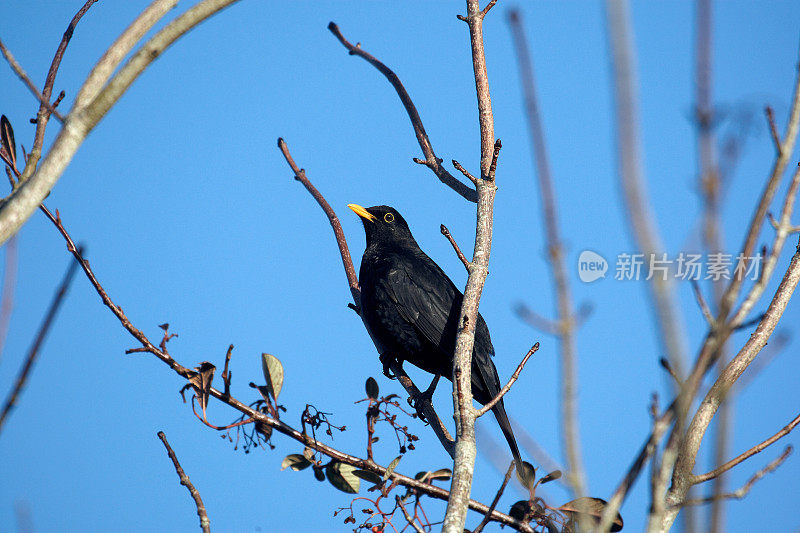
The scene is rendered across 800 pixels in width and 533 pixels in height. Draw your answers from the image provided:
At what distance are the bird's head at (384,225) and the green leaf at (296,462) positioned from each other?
3440 mm

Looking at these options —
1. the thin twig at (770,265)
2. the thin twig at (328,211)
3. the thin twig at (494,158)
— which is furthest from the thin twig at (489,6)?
the thin twig at (770,265)

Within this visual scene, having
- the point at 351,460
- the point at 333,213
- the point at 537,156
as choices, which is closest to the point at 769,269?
the point at 537,156

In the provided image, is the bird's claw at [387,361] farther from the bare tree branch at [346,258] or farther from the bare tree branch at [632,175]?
the bare tree branch at [632,175]

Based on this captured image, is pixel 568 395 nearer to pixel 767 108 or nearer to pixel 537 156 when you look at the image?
pixel 537 156

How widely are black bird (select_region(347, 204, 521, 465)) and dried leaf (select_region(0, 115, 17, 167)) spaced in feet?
11.1

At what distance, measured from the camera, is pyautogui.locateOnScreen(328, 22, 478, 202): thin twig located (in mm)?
4746

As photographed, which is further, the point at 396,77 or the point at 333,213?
the point at 333,213

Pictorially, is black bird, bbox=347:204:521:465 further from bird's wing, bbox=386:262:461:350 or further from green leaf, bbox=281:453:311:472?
green leaf, bbox=281:453:311:472

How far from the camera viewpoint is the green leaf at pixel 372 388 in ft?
13.7

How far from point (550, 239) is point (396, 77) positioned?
407 cm

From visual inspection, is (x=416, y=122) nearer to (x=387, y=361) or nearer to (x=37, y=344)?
(x=387, y=361)

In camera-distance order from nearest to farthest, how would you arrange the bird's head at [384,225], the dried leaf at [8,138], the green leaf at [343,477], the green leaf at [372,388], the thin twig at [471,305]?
the dried leaf at [8,138] < the thin twig at [471,305] < the green leaf at [343,477] < the green leaf at [372,388] < the bird's head at [384,225]

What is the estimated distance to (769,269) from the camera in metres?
1.53

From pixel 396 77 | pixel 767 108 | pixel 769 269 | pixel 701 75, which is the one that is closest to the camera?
pixel 701 75
